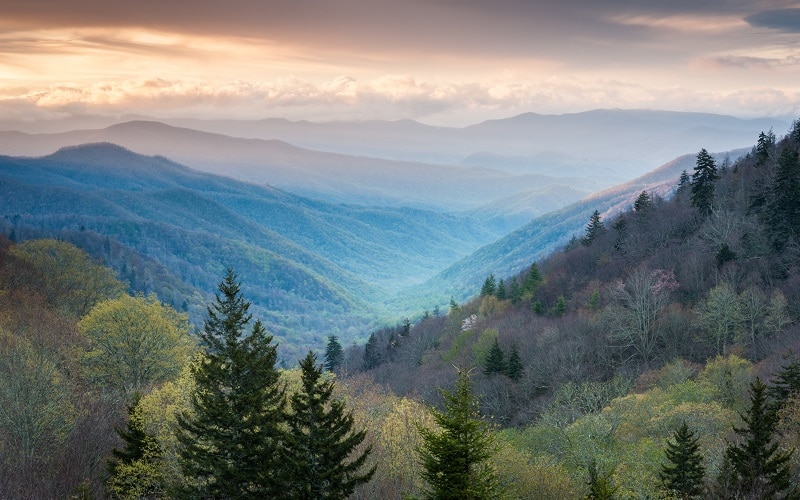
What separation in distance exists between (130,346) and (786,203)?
65555mm

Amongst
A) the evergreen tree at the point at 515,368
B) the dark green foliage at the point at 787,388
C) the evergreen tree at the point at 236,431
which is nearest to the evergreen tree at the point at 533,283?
the evergreen tree at the point at 515,368

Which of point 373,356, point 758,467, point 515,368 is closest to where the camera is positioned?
point 758,467

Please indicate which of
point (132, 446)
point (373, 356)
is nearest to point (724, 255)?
point (132, 446)

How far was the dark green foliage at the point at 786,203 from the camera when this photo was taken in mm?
65688

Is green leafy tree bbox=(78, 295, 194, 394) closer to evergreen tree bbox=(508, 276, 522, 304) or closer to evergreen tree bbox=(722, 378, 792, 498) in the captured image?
evergreen tree bbox=(722, 378, 792, 498)

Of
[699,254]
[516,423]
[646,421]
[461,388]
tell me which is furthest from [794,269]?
[461,388]

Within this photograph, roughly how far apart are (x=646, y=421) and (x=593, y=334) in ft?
99.3

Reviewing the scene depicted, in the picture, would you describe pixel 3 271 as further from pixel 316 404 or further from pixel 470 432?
pixel 470 432

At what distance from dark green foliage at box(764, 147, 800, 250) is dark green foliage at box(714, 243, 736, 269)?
420 centimetres

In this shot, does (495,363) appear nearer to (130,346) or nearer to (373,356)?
(130,346)

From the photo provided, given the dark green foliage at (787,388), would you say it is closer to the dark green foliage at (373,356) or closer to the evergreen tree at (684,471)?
the evergreen tree at (684,471)

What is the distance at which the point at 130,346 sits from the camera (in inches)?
2042

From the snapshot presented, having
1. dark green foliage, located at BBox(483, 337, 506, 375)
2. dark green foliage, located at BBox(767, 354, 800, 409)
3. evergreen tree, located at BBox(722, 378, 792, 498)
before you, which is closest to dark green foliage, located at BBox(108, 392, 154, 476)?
evergreen tree, located at BBox(722, 378, 792, 498)

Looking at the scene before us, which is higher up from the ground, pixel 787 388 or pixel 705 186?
pixel 705 186
